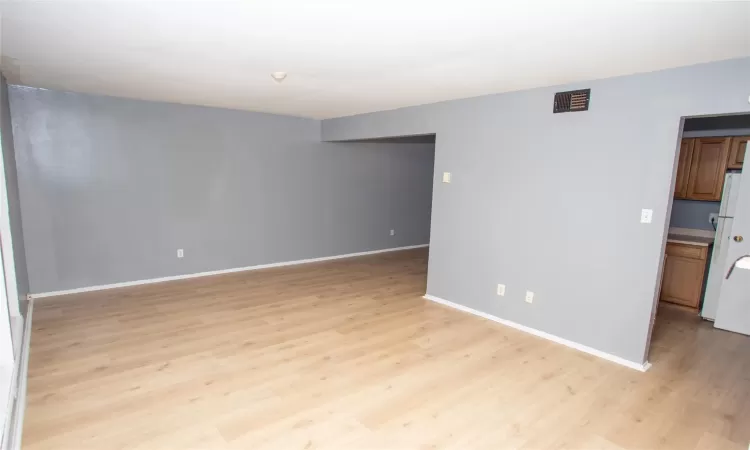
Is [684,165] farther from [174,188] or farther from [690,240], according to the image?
[174,188]

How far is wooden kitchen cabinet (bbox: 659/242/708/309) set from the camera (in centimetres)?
423

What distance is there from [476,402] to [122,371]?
2.42 meters

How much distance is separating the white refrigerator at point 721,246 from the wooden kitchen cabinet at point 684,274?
0.12 m

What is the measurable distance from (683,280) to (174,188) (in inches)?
240

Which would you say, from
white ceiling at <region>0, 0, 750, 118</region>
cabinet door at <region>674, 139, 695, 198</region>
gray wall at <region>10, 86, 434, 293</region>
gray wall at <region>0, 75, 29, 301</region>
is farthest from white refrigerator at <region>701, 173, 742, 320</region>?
gray wall at <region>0, 75, 29, 301</region>

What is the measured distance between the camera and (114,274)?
4.49m

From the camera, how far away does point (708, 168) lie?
4242mm

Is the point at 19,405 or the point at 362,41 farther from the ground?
the point at 362,41

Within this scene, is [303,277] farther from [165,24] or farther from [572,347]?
[165,24]

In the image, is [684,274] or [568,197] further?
[684,274]

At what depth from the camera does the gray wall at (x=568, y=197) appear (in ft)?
9.02

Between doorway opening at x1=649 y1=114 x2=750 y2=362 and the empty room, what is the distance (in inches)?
1.1

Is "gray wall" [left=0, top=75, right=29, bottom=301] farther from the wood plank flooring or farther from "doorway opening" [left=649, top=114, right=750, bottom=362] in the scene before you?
"doorway opening" [left=649, top=114, right=750, bottom=362]

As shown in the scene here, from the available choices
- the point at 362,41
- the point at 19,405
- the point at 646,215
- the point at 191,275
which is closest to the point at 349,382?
the point at 19,405
